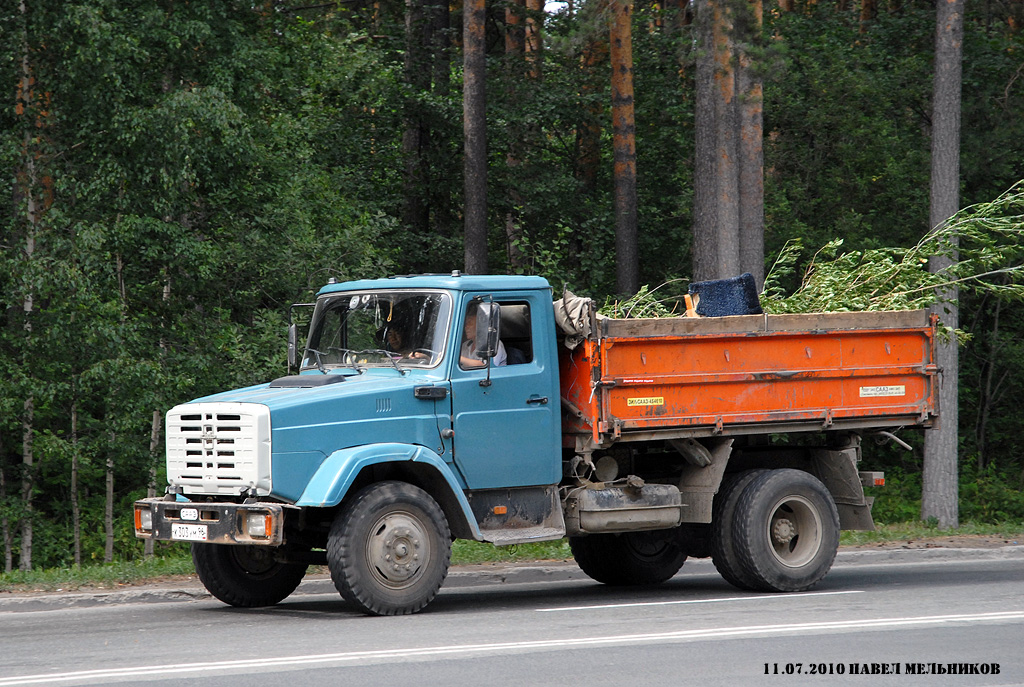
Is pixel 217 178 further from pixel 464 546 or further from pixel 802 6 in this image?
pixel 802 6

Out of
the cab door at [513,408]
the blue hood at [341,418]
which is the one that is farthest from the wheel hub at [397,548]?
the cab door at [513,408]

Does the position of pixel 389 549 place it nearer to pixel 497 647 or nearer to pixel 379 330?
pixel 497 647

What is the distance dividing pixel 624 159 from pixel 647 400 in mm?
15508

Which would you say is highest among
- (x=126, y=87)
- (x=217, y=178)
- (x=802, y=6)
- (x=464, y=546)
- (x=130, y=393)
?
(x=802, y=6)

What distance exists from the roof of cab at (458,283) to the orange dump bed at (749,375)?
694 millimetres

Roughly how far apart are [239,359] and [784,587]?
10745mm

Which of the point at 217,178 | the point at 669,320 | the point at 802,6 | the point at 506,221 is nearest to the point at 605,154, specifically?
the point at 506,221

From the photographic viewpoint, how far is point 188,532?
9500 millimetres

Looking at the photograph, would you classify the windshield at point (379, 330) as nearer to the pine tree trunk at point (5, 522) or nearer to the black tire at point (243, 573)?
the black tire at point (243, 573)

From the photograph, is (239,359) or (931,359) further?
(239,359)

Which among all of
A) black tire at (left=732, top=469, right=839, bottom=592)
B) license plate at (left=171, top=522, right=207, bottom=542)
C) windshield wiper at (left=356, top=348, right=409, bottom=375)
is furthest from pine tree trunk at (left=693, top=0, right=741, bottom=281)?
license plate at (left=171, top=522, right=207, bottom=542)

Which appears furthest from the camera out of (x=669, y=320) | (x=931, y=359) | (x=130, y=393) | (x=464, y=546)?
(x=130, y=393)

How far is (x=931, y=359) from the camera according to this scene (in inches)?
461

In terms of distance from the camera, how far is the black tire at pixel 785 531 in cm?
1095
